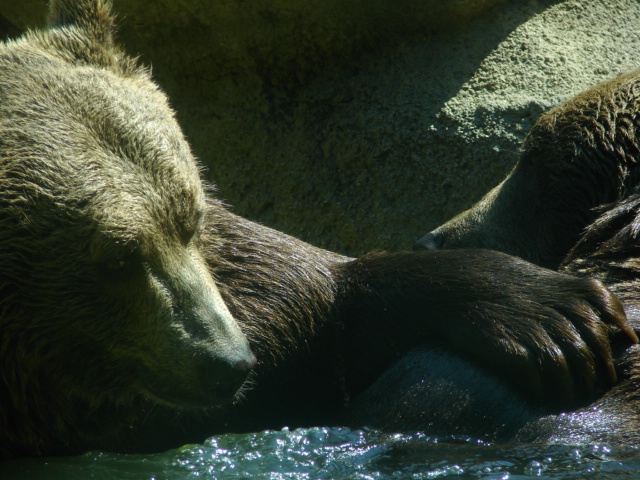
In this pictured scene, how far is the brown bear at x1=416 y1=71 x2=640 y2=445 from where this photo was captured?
4.23m

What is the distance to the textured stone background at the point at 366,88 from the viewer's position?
296 inches

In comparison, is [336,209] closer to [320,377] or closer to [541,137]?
[541,137]

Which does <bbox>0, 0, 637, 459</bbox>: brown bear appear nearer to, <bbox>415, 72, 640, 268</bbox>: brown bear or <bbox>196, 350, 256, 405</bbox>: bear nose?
<bbox>196, 350, 256, 405</bbox>: bear nose

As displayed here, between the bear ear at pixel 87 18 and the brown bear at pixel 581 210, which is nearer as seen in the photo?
the brown bear at pixel 581 210

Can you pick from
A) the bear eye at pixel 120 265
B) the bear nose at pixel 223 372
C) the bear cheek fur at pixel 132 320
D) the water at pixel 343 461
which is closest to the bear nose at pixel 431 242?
the water at pixel 343 461

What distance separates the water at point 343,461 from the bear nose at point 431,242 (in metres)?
2.00

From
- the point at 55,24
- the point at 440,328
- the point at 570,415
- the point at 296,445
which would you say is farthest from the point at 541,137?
the point at 55,24

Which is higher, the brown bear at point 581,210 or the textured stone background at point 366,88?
the textured stone background at point 366,88

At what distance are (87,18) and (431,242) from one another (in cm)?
289

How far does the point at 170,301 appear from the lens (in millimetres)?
3650

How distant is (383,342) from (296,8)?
4.16 meters

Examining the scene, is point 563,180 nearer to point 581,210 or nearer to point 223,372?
A: point 581,210

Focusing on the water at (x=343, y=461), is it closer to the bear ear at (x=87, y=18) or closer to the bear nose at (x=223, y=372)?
the bear nose at (x=223, y=372)

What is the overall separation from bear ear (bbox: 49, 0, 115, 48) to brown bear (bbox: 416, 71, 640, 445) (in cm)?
271
